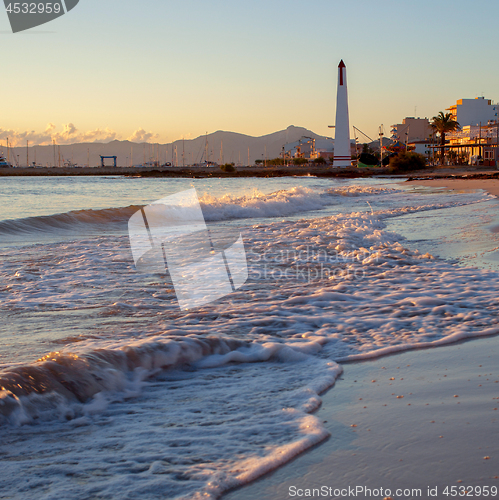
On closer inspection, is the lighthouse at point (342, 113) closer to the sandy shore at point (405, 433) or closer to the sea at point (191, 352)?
the sea at point (191, 352)

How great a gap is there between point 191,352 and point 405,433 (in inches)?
71.6

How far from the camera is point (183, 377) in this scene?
352 centimetres

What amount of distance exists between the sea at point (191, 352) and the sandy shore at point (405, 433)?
126mm

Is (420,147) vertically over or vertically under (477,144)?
over

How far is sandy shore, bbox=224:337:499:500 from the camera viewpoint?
7.16 ft

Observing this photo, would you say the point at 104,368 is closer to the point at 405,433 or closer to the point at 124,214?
the point at 405,433

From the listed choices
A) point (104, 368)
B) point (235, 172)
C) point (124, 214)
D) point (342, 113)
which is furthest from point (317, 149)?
point (104, 368)

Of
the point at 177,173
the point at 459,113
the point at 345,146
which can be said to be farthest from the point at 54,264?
the point at 459,113

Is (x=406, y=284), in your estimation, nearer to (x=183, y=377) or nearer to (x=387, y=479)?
(x=183, y=377)

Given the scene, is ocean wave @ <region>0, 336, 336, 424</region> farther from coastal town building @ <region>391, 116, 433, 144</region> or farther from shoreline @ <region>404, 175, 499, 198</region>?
coastal town building @ <region>391, 116, 433, 144</region>

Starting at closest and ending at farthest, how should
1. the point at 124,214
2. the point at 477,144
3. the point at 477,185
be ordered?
the point at 124,214, the point at 477,185, the point at 477,144

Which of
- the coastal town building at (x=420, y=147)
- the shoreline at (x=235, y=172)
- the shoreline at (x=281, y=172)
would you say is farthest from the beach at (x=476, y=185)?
the coastal town building at (x=420, y=147)

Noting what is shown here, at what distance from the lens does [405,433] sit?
101 inches

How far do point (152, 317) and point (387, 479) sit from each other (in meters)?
3.15
